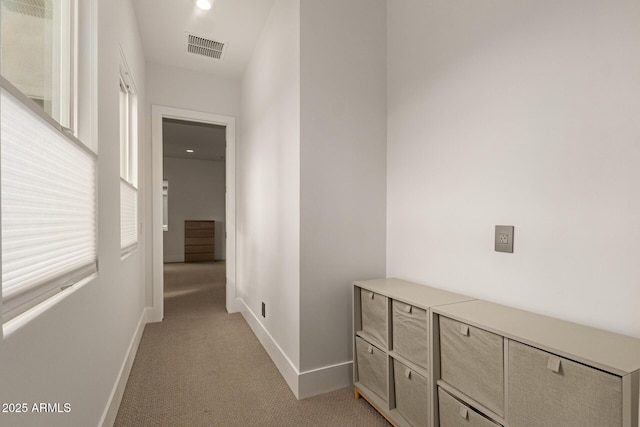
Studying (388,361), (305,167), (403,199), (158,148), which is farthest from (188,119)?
(388,361)

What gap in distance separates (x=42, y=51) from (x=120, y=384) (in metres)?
1.79

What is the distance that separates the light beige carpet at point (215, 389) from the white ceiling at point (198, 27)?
278cm

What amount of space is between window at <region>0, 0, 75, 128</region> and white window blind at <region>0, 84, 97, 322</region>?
0.57 feet

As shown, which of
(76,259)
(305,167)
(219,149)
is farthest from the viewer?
(219,149)

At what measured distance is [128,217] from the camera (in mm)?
2385

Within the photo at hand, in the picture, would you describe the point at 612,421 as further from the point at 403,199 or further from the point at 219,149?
the point at 219,149

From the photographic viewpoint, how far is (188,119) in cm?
353

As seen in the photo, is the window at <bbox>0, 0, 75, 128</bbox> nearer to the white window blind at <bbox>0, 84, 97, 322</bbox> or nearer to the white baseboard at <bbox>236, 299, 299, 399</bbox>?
the white window blind at <bbox>0, 84, 97, 322</bbox>

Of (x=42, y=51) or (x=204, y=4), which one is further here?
(x=204, y=4)

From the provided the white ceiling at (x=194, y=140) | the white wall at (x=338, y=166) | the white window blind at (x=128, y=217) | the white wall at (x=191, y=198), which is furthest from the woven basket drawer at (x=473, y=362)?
the white wall at (x=191, y=198)

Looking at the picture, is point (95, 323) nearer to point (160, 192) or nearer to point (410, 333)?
point (410, 333)

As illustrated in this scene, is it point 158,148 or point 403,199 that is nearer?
point 403,199

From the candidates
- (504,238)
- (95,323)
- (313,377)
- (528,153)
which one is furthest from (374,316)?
(95,323)

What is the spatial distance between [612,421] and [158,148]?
149 inches
